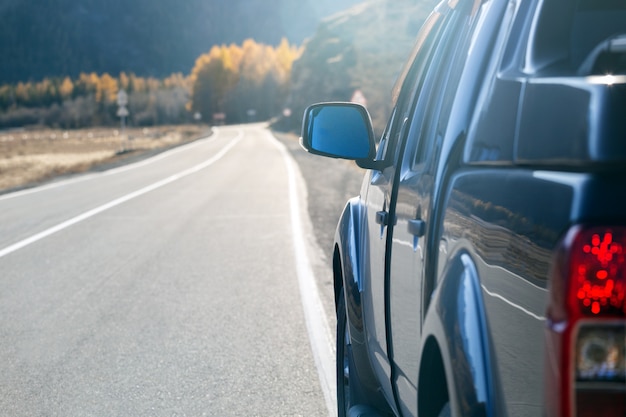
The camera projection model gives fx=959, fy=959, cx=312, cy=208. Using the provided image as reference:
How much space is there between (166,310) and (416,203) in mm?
5240

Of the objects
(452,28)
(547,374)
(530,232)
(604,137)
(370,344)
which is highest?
(452,28)

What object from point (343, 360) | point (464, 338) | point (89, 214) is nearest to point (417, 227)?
point (464, 338)

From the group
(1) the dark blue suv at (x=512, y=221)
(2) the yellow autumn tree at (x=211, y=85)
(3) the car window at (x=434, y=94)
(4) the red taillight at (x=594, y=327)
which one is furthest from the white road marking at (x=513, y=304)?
(2) the yellow autumn tree at (x=211, y=85)

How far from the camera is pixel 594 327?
1.57m

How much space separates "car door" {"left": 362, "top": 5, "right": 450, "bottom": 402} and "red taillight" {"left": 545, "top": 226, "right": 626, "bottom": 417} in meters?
1.67

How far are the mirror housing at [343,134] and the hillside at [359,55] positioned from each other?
59.7 m

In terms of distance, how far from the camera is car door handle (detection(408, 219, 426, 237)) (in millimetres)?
2656

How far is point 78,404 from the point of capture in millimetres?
5184

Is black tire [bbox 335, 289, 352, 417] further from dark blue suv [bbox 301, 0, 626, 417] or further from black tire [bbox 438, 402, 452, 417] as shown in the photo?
black tire [bbox 438, 402, 452, 417]

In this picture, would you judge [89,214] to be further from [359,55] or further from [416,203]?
[359,55]

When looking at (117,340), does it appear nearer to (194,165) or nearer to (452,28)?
(452,28)

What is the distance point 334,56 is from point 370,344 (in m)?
92.6

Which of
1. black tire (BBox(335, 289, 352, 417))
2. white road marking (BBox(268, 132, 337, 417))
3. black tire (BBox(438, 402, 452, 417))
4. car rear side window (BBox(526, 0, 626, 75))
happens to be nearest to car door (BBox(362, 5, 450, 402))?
black tire (BBox(335, 289, 352, 417))

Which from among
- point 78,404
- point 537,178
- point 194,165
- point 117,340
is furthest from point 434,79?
point 194,165
